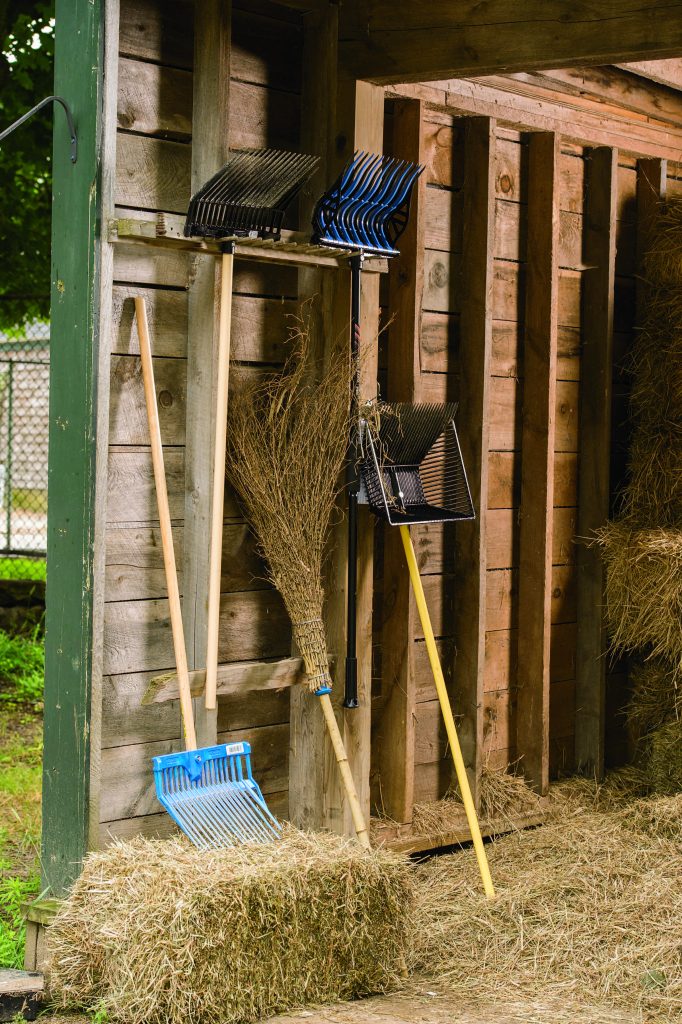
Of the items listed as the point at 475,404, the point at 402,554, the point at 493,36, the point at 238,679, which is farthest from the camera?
the point at 475,404

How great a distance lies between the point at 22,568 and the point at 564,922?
605 centimetres

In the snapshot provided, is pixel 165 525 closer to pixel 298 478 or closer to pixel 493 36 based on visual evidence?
pixel 298 478

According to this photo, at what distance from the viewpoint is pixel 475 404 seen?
4.56 m

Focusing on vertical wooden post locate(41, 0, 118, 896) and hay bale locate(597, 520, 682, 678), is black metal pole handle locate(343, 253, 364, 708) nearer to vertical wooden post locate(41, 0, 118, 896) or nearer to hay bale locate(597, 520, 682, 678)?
vertical wooden post locate(41, 0, 118, 896)

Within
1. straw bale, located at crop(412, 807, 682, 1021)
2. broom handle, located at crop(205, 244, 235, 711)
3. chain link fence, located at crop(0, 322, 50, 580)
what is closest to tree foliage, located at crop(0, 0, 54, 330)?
chain link fence, located at crop(0, 322, 50, 580)

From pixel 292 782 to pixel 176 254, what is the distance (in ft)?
5.33

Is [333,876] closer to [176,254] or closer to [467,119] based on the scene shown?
[176,254]

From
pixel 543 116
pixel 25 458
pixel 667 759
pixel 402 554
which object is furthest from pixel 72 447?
pixel 25 458

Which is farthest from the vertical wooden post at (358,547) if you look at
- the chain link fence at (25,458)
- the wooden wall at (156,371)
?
the chain link fence at (25,458)

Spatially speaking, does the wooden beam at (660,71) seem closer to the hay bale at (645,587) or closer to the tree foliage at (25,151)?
the hay bale at (645,587)

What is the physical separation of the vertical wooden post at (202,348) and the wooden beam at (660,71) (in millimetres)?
2293

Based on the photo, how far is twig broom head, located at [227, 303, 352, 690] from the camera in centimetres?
355

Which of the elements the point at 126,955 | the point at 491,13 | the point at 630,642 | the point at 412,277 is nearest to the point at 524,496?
the point at 630,642

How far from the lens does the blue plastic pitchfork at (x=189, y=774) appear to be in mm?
3193
